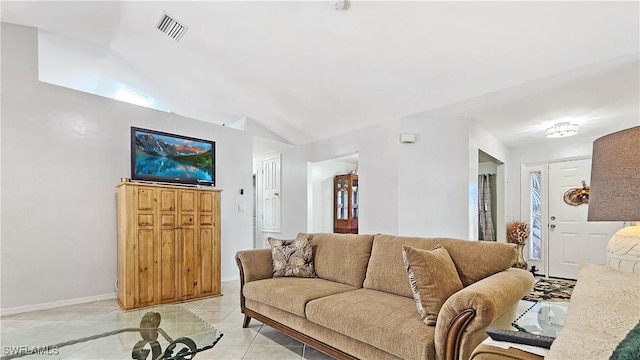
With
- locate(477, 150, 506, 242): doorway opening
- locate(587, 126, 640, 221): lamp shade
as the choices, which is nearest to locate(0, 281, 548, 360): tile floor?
locate(587, 126, 640, 221): lamp shade

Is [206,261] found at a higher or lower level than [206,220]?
lower

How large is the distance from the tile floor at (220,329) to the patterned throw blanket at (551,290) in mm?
688

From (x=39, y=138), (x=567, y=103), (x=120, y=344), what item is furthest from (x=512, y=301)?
(x=39, y=138)

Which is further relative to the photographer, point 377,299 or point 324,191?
point 324,191

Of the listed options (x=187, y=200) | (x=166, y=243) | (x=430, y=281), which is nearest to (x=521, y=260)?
(x=430, y=281)

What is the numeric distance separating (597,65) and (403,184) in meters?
2.23

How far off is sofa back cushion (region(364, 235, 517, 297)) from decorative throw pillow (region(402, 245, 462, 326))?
0.20 metres

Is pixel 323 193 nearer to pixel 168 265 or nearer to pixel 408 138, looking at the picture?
pixel 408 138

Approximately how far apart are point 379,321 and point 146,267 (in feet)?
9.32

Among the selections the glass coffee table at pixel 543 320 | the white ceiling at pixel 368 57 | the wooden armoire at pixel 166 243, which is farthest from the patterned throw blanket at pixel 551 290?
the wooden armoire at pixel 166 243

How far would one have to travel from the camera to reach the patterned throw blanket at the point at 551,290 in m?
4.00

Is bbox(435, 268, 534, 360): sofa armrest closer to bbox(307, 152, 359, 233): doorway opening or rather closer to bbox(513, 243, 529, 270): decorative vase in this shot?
bbox(513, 243, 529, 270): decorative vase

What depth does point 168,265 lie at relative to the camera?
3.73 meters

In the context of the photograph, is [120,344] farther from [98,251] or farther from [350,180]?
[350,180]
